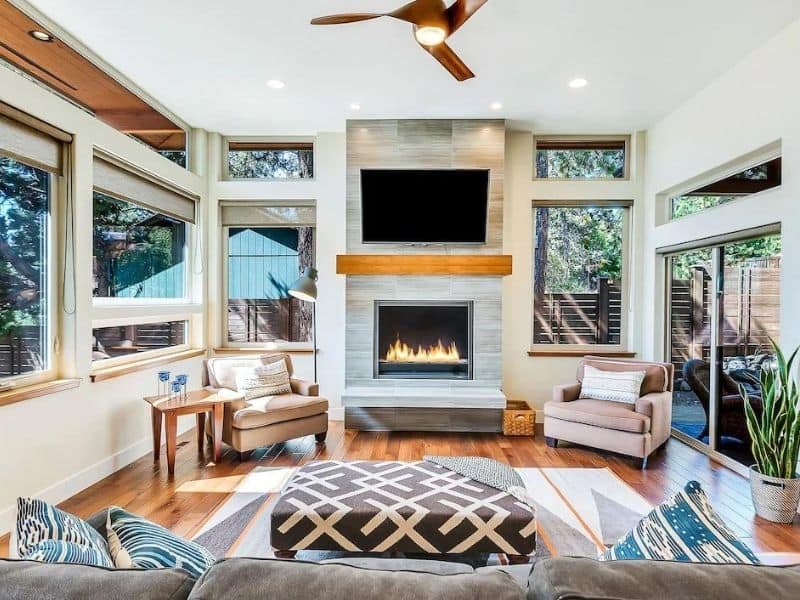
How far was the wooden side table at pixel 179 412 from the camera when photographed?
11.3ft

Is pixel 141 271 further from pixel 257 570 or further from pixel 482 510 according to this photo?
pixel 257 570

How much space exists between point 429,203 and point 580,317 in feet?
6.80

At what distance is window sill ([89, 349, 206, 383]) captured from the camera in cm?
337

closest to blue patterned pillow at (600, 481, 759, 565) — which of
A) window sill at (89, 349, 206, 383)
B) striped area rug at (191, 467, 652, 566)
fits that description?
striped area rug at (191, 467, 652, 566)

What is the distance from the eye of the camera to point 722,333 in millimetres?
3771

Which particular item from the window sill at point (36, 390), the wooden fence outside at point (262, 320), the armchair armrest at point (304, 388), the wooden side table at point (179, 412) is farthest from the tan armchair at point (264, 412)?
the window sill at point (36, 390)

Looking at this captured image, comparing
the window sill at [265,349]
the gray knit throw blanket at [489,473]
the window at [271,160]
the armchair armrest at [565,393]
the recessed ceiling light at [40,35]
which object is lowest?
the gray knit throw blanket at [489,473]

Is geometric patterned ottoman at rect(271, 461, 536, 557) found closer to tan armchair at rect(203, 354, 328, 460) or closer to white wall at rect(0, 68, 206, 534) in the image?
tan armchair at rect(203, 354, 328, 460)

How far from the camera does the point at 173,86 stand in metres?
3.88

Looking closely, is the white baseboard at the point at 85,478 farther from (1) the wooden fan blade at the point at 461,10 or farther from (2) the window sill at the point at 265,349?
(1) the wooden fan blade at the point at 461,10

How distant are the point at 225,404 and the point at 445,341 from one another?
2226 mm

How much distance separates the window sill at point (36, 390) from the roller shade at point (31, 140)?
1342mm

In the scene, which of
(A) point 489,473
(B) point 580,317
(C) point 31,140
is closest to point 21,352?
(C) point 31,140

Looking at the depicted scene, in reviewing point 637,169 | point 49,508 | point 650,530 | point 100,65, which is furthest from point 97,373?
point 637,169
